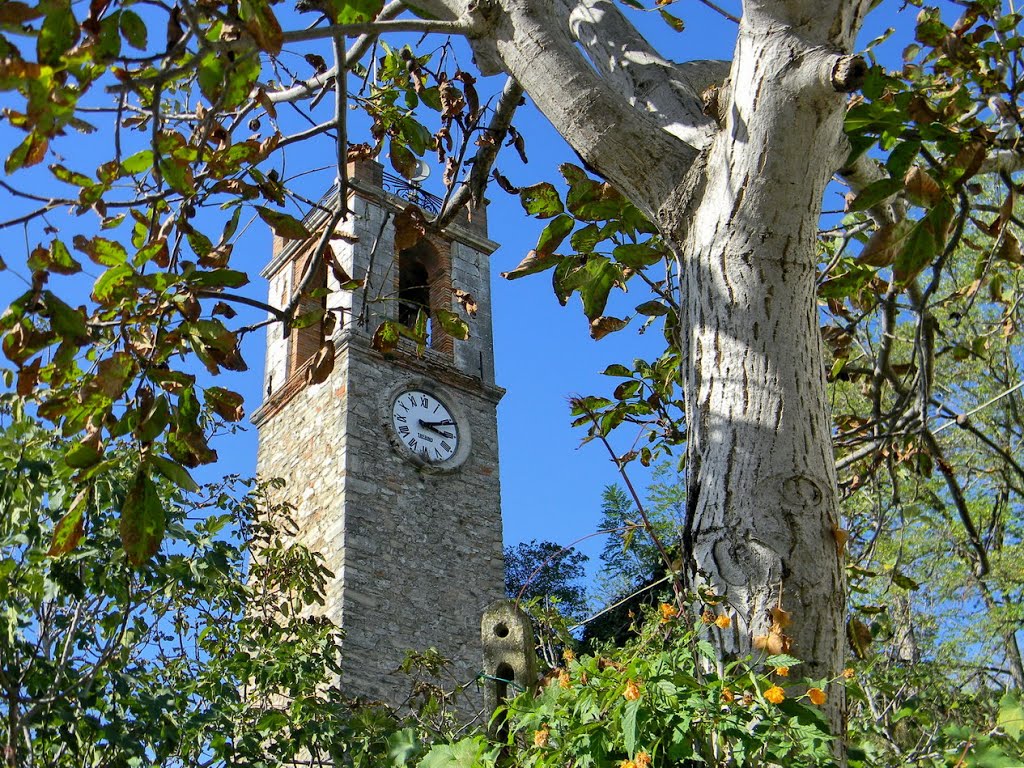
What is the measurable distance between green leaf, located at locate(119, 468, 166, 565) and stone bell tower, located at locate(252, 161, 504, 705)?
32.9 feet

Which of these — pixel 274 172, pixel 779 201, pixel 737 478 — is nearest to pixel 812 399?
pixel 737 478

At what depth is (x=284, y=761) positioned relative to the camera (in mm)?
5859

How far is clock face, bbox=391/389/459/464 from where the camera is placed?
15.2 m

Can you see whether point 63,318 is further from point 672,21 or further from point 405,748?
point 672,21

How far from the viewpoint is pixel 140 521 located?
2230 millimetres

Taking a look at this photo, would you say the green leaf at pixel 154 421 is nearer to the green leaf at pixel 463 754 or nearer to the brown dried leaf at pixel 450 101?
the green leaf at pixel 463 754

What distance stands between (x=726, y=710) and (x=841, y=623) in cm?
27

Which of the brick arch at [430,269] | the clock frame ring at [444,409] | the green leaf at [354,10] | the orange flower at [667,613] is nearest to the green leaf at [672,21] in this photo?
the green leaf at [354,10]

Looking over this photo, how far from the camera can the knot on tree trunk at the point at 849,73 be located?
6.40 feet

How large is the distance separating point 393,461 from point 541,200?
12.2m

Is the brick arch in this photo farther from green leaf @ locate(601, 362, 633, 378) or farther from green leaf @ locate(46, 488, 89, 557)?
green leaf @ locate(46, 488, 89, 557)

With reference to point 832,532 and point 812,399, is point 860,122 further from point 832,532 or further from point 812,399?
point 832,532

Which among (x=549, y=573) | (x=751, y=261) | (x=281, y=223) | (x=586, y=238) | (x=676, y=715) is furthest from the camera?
(x=549, y=573)

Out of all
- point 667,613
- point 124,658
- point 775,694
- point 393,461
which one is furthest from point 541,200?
point 393,461
